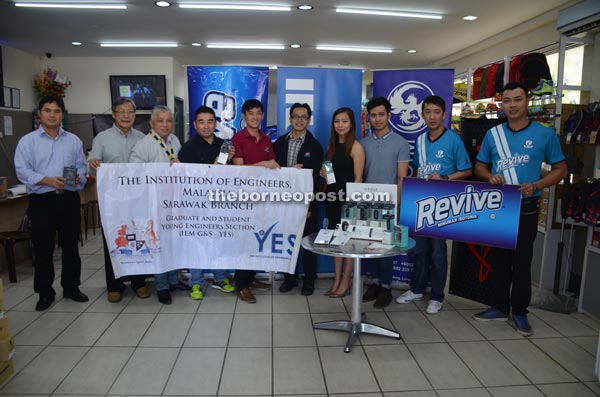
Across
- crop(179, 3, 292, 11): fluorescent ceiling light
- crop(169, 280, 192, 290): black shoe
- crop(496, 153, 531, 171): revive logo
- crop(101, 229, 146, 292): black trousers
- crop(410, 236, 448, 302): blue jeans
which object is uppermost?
crop(179, 3, 292, 11): fluorescent ceiling light

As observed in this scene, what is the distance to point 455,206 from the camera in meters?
2.98

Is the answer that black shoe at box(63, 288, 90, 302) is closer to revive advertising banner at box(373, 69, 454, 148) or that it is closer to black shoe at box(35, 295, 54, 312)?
black shoe at box(35, 295, 54, 312)

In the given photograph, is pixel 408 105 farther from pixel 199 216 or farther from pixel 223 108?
pixel 199 216

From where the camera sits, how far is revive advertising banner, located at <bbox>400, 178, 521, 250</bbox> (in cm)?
283

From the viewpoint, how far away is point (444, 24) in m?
6.30

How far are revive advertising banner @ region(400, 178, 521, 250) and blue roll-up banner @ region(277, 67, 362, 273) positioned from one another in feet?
3.70

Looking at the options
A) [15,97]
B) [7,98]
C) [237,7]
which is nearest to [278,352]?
[237,7]

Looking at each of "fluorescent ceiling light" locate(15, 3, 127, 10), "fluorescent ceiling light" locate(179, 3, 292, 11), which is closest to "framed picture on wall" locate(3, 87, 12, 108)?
"fluorescent ceiling light" locate(15, 3, 127, 10)

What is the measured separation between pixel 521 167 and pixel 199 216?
8.15 feet

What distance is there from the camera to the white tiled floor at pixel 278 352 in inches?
90.4

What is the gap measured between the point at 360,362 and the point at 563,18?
3.43m

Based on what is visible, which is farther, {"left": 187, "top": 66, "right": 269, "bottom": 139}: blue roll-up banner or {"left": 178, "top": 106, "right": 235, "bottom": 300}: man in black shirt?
{"left": 187, "top": 66, "right": 269, "bottom": 139}: blue roll-up banner

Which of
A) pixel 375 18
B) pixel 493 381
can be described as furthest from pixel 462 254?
pixel 375 18

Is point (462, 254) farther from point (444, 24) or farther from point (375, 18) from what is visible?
point (444, 24)
